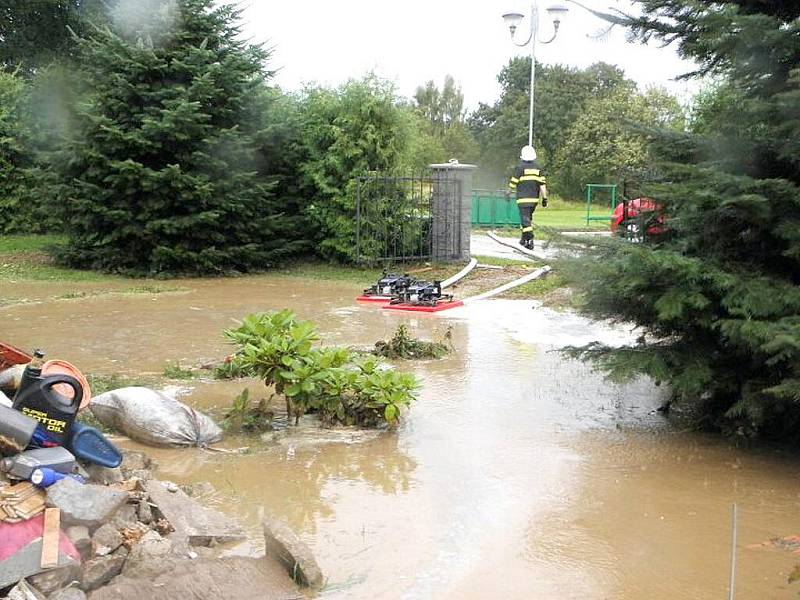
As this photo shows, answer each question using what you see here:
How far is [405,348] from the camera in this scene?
9.62 metres

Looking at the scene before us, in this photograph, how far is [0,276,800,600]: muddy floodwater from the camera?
458 cm

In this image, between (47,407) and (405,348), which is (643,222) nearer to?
(405,348)

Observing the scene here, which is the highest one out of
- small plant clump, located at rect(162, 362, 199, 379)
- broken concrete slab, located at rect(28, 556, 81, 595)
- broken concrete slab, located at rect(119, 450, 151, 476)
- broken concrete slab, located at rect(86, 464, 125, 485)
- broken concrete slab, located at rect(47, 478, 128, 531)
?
broken concrete slab, located at rect(47, 478, 128, 531)

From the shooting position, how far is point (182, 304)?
44.4 ft

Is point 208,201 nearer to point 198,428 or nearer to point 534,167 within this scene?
point 534,167

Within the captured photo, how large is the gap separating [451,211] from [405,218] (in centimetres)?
99

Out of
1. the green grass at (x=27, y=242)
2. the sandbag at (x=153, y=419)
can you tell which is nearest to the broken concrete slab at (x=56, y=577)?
the sandbag at (x=153, y=419)

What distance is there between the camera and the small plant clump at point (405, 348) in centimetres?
957

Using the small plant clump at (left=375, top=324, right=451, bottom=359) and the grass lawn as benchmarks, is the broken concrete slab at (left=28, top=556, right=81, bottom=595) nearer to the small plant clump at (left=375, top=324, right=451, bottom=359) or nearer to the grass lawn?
the small plant clump at (left=375, top=324, right=451, bottom=359)

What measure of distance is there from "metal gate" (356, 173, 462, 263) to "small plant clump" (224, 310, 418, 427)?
10.7m

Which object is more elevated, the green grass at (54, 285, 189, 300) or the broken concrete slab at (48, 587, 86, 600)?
the broken concrete slab at (48, 587, 86, 600)

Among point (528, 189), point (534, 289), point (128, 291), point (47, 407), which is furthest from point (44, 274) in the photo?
point (47, 407)

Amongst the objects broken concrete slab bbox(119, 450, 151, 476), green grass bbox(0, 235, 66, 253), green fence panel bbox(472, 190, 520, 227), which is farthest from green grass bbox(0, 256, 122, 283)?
green fence panel bbox(472, 190, 520, 227)

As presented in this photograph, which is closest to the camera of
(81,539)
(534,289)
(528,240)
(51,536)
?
(51,536)
